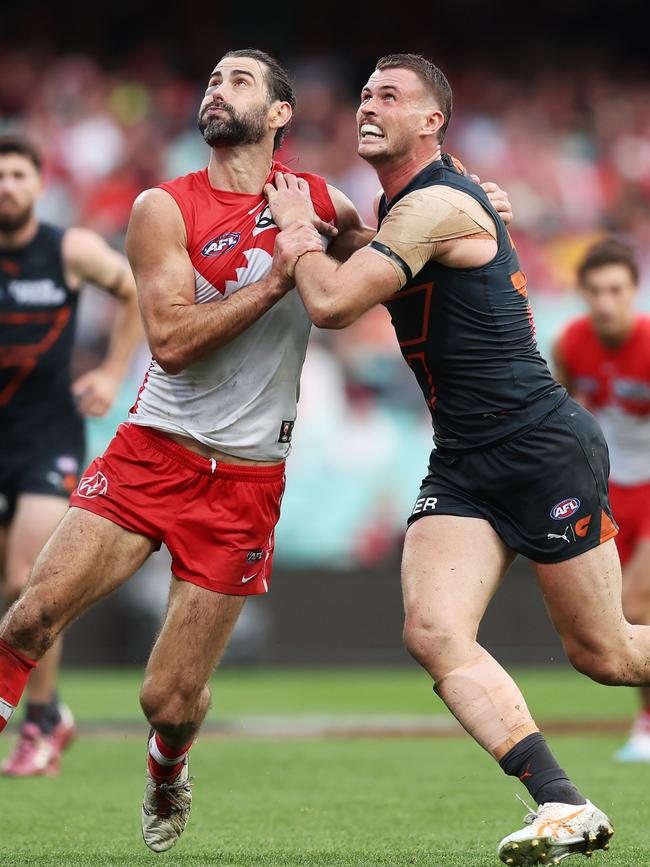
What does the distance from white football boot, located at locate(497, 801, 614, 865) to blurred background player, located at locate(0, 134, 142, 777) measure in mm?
3893

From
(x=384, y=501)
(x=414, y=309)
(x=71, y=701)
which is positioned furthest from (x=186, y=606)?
(x=384, y=501)

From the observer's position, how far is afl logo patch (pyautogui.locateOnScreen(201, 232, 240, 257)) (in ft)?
17.9

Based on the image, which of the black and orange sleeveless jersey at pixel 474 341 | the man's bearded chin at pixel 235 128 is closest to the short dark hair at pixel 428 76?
the black and orange sleeveless jersey at pixel 474 341

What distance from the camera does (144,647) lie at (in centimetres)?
1377

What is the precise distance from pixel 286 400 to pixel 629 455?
4.14 m

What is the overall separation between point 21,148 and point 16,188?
227 mm

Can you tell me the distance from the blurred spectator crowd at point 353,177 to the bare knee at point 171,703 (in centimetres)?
905

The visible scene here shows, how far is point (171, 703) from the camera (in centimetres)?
548

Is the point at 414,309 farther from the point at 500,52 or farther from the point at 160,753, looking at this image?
the point at 500,52

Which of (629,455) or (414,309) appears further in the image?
(629,455)

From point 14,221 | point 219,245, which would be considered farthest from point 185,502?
point 14,221

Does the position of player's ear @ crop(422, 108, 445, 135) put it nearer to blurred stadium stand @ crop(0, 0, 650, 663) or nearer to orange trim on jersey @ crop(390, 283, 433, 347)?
orange trim on jersey @ crop(390, 283, 433, 347)

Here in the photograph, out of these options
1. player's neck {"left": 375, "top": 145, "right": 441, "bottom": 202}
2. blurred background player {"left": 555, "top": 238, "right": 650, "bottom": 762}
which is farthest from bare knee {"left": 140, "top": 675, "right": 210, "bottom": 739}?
blurred background player {"left": 555, "top": 238, "right": 650, "bottom": 762}

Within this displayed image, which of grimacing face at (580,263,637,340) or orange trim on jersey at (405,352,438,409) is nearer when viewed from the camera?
orange trim on jersey at (405,352,438,409)
